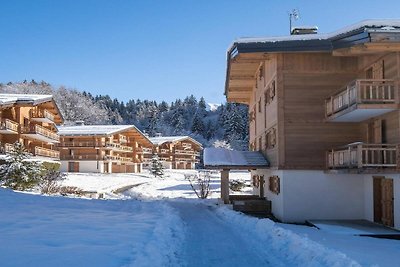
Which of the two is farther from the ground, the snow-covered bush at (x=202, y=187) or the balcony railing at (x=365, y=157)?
the balcony railing at (x=365, y=157)

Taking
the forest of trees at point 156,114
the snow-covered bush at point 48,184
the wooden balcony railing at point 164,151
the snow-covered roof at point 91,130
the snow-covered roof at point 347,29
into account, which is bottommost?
the snow-covered bush at point 48,184

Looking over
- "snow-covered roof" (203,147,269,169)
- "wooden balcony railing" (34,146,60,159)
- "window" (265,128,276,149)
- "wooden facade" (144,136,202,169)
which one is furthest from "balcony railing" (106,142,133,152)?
"window" (265,128,276,149)

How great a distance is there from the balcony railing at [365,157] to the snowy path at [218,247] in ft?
18.2

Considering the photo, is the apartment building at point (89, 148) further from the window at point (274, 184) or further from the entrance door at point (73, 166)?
the window at point (274, 184)

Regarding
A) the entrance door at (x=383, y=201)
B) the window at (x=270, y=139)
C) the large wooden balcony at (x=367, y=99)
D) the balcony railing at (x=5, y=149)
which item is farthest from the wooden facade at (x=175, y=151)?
the large wooden balcony at (x=367, y=99)

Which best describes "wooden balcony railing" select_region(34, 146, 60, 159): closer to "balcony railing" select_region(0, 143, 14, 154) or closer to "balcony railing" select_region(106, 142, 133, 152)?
"balcony railing" select_region(0, 143, 14, 154)

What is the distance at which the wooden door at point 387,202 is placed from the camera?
1698 cm

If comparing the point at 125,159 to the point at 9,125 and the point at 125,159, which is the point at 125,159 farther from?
the point at 9,125

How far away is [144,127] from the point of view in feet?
419

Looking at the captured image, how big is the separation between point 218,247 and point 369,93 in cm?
953

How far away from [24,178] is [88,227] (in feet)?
54.7

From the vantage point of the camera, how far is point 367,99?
16672 mm

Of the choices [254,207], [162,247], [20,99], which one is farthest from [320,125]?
[20,99]

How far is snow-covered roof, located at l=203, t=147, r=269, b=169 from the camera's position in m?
22.1
